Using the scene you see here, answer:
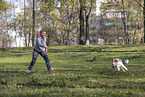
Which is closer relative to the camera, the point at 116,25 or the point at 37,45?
the point at 37,45

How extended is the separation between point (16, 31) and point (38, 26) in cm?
916

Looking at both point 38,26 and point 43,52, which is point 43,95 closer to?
point 43,52

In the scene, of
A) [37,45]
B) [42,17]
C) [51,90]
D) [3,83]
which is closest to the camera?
[51,90]

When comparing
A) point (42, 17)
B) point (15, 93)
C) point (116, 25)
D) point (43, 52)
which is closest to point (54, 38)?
point (42, 17)

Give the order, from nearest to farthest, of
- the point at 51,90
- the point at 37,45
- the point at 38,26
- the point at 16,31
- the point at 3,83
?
the point at 51,90
the point at 3,83
the point at 37,45
the point at 38,26
the point at 16,31

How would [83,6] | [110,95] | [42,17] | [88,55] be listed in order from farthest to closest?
[42,17] < [83,6] < [88,55] < [110,95]

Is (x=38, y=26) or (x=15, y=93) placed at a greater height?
(x=38, y=26)

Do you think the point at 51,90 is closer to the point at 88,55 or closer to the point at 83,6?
the point at 88,55

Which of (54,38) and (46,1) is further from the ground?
(46,1)

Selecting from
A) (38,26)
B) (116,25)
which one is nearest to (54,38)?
(38,26)

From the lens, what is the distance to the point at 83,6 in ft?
103

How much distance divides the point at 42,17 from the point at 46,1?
96.8ft

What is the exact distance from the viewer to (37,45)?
10.9 meters

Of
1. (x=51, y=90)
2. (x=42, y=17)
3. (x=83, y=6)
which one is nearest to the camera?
(x=51, y=90)
